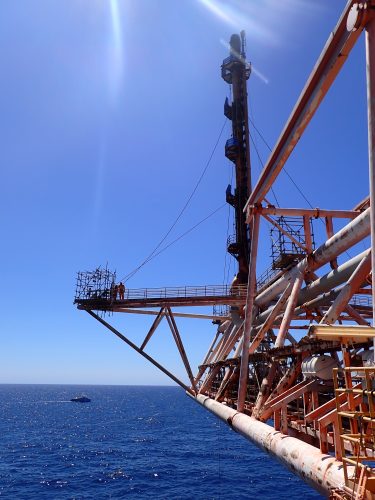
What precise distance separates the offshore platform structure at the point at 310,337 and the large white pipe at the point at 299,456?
0.03 m

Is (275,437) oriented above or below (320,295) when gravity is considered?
below

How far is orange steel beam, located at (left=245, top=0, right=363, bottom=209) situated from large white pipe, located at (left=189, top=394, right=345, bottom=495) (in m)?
8.58

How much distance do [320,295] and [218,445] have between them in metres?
48.9

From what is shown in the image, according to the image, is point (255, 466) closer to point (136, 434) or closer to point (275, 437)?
point (136, 434)

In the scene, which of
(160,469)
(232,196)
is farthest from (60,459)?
(232,196)

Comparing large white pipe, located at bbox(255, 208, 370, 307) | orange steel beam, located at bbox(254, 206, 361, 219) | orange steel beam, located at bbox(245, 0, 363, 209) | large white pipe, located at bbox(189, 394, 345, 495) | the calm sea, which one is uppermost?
orange steel beam, located at bbox(245, 0, 363, 209)

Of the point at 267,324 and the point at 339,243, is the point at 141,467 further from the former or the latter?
the point at 339,243

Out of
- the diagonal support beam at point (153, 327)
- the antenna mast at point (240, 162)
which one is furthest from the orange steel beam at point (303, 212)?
the antenna mast at point (240, 162)

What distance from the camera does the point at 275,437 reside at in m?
10.1

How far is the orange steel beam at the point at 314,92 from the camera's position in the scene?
9297 millimetres

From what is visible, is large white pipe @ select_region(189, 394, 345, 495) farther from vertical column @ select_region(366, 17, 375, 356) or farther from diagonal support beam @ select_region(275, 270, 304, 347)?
vertical column @ select_region(366, 17, 375, 356)

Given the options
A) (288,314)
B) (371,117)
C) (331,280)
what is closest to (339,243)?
(331,280)

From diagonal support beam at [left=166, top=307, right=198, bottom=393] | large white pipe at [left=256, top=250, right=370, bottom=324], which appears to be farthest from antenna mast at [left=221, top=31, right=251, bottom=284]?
large white pipe at [left=256, top=250, right=370, bottom=324]

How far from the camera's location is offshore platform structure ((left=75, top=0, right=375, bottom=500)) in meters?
7.12
